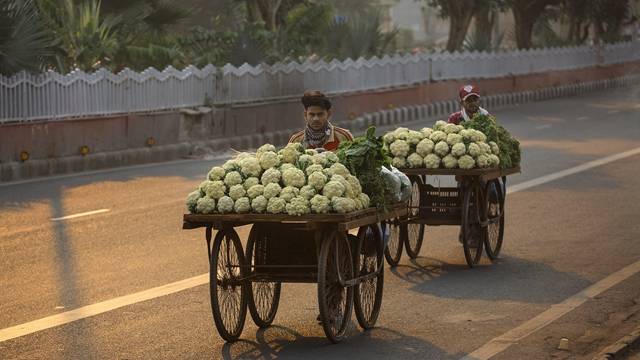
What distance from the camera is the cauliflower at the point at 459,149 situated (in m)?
13.2

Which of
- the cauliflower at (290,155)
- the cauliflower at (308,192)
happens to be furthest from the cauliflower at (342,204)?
the cauliflower at (290,155)

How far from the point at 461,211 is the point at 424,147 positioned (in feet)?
2.48

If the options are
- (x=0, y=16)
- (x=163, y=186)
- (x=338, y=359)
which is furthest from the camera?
(x=0, y=16)

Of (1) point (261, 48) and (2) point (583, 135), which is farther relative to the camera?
(1) point (261, 48)

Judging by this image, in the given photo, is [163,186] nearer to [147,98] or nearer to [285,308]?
[147,98]

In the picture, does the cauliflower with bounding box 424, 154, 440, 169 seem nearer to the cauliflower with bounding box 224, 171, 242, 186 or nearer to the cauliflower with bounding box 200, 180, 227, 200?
the cauliflower with bounding box 224, 171, 242, 186

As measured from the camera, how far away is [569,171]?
22719mm

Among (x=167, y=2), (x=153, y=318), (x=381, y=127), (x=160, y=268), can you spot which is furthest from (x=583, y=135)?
(x=153, y=318)

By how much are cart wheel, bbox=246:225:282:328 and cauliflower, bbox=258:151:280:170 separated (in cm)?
44

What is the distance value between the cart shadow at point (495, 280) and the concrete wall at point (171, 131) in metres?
10.7

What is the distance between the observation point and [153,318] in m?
10.9

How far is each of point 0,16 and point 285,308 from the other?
14.1m

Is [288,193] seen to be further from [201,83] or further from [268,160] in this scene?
[201,83]

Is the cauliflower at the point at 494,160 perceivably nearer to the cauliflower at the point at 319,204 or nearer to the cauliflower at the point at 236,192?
the cauliflower at the point at 319,204
